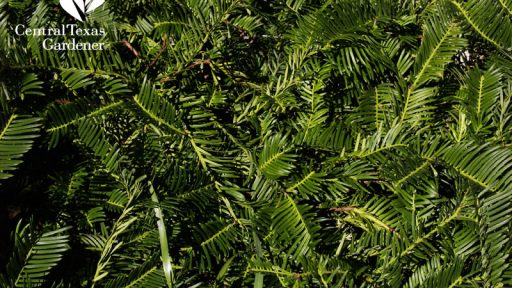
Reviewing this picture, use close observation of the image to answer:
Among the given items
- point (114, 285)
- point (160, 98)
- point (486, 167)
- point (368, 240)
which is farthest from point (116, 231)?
point (486, 167)

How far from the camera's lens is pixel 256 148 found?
28.1 inches

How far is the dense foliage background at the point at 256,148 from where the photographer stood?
0.62 meters

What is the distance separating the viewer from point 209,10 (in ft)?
2.38

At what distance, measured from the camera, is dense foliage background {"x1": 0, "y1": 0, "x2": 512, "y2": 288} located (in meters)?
0.62

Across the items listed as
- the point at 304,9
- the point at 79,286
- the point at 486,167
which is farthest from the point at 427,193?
the point at 79,286

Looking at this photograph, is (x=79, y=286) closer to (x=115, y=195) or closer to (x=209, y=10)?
(x=115, y=195)

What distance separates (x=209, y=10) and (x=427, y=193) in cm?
36

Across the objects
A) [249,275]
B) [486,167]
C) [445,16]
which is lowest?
[249,275]

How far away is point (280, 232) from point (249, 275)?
0.22 ft

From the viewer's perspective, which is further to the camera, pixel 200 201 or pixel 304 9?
pixel 304 9

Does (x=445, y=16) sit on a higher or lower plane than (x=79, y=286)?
higher

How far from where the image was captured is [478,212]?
1.97 ft

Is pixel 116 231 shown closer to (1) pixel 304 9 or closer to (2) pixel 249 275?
(2) pixel 249 275

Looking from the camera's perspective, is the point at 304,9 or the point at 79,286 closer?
the point at 79,286
